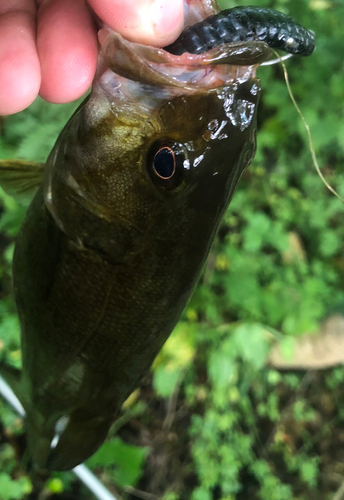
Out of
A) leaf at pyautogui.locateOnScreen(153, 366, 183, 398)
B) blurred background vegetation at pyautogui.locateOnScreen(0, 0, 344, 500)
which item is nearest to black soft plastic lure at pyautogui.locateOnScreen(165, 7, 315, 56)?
blurred background vegetation at pyautogui.locateOnScreen(0, 0, 344, 500)

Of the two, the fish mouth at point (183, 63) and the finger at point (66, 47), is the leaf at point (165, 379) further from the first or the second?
the fish mouth at point (183, 63)

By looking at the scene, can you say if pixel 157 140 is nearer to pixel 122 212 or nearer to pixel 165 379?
pixel 122 212

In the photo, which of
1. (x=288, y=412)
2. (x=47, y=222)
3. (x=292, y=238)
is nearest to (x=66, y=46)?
(x=47, y=222)

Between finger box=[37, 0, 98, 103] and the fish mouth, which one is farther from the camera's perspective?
finger box=[37, 0, 98, 103]

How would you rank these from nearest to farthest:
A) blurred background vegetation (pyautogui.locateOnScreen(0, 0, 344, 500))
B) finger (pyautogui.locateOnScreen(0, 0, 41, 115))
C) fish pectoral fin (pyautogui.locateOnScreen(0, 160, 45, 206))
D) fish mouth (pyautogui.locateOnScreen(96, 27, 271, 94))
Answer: fish mouth (pyautogui.locateOnScreen(96, 27, 271, 94)) < finger (pyautogui.locateOnScreen(0, 0, 41, 115)) < fish pectoral fin (pyautogui.locateOnScreen(0, 160, 45, 206)) < blurred background vegetation (pyautogui.locateOnScreen(0, 0, 344, 500))

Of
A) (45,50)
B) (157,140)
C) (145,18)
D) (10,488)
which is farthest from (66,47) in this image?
(10,488)

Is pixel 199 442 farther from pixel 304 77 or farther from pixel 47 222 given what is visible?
pixel 304 77

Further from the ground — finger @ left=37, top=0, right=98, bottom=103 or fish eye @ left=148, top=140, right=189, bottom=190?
finger @ left=37, top=0, right=98, bottom=103

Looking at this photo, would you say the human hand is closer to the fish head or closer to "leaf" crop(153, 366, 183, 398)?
the fish head
